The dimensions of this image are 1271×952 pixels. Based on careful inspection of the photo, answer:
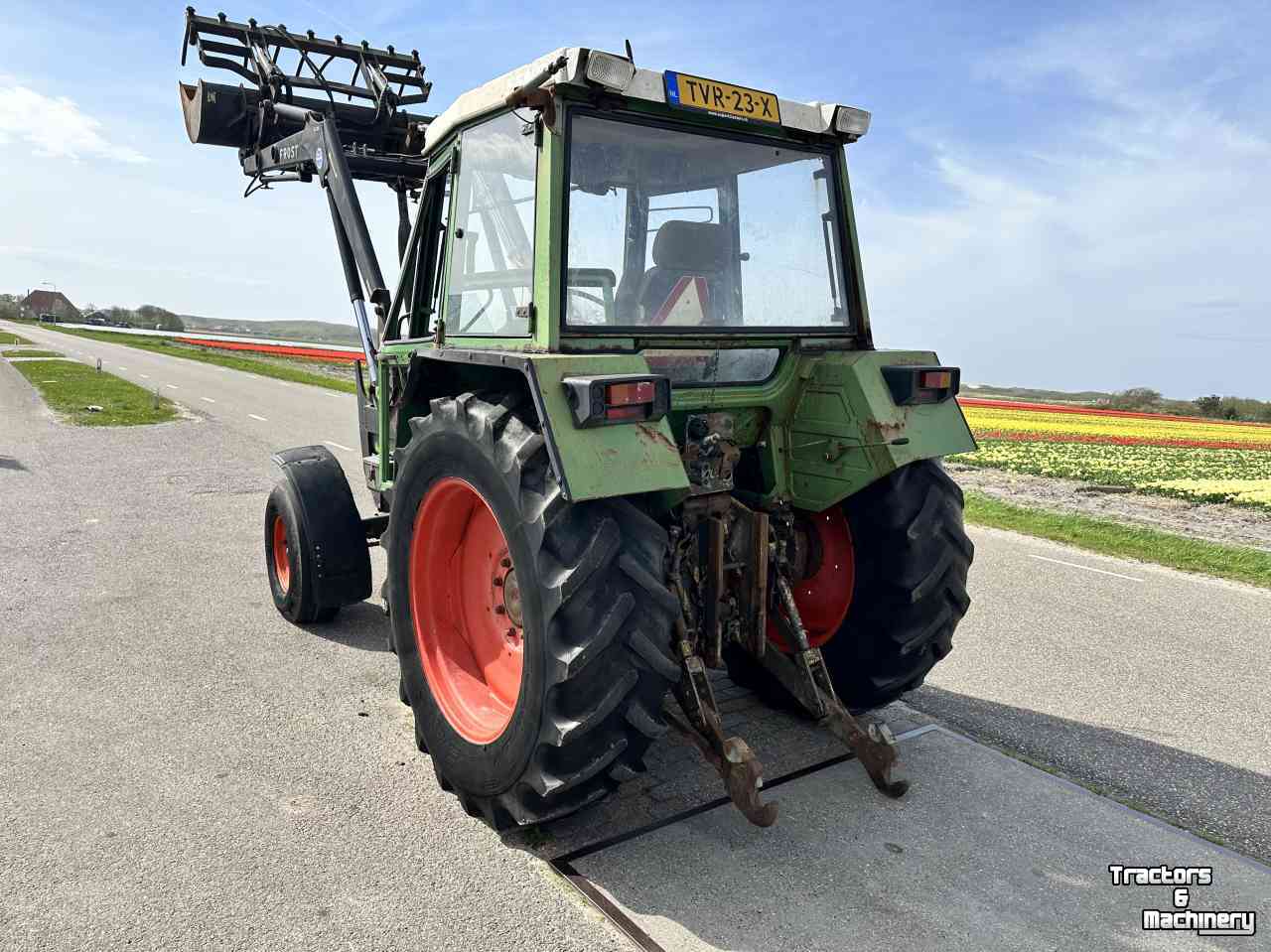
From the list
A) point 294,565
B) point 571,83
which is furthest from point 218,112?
point 571,83

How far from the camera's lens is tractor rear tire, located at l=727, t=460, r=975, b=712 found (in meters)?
3.73

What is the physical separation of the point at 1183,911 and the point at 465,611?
9.03 ft

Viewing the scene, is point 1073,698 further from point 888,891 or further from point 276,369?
point 276,369

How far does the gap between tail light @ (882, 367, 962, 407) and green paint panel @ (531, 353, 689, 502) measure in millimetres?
1210

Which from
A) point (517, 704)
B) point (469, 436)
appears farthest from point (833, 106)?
point (517, 704)

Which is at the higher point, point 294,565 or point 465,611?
point 465,611

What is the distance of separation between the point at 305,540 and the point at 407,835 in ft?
7.62

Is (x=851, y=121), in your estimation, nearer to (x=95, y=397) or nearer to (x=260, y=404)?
(x=260, y=404)

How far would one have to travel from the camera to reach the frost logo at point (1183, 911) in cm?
285

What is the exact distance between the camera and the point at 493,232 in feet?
12.2

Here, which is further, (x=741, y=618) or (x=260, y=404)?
(x=260, y=404)

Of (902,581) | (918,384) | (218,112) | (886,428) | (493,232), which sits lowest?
(902,581)

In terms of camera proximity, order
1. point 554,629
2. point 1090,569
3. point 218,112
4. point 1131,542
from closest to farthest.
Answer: point 554,629 < point 218,112 < point 1090,569 < point 1131,542

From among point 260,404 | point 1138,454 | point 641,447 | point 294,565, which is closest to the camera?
point 641,447
